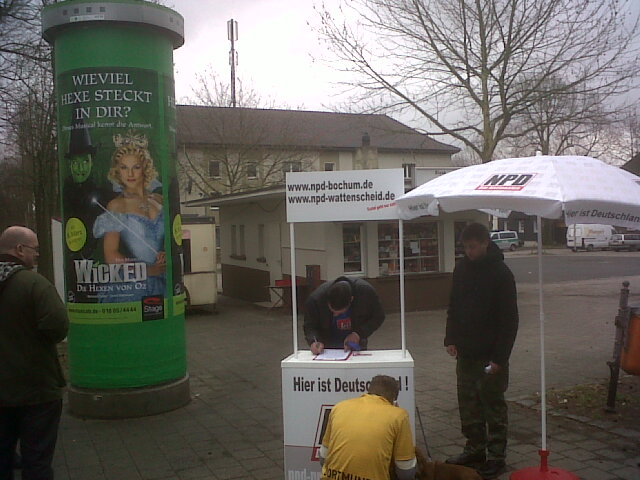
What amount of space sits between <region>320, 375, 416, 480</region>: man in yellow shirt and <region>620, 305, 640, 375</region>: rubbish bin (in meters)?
3.56

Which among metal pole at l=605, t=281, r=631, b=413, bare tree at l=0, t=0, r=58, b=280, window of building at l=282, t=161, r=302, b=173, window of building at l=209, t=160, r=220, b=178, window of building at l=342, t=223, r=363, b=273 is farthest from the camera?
window of building at l=209, t=160, r=220, b=178

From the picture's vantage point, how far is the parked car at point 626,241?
44.7m

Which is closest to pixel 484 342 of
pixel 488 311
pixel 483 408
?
pixel 488 311

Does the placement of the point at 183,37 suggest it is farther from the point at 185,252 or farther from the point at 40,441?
the point at 185,252

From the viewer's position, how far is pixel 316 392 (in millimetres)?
4695

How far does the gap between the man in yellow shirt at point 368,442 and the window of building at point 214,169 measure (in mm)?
30953

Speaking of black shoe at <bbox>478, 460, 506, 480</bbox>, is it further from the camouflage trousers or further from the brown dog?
the brown dog

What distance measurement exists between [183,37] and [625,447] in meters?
6.24

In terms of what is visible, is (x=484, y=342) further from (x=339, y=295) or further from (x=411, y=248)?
(x=411, y=248)

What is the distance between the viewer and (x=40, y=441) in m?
4.23

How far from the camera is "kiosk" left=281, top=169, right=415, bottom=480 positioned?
15.2 feet

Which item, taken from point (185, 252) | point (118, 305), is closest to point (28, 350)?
point (118, 305)

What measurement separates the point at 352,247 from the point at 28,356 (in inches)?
444

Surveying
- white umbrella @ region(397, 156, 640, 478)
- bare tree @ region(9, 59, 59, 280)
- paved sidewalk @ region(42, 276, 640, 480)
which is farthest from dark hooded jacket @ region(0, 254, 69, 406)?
bare tree @ region(9, 59, 59, 280)
